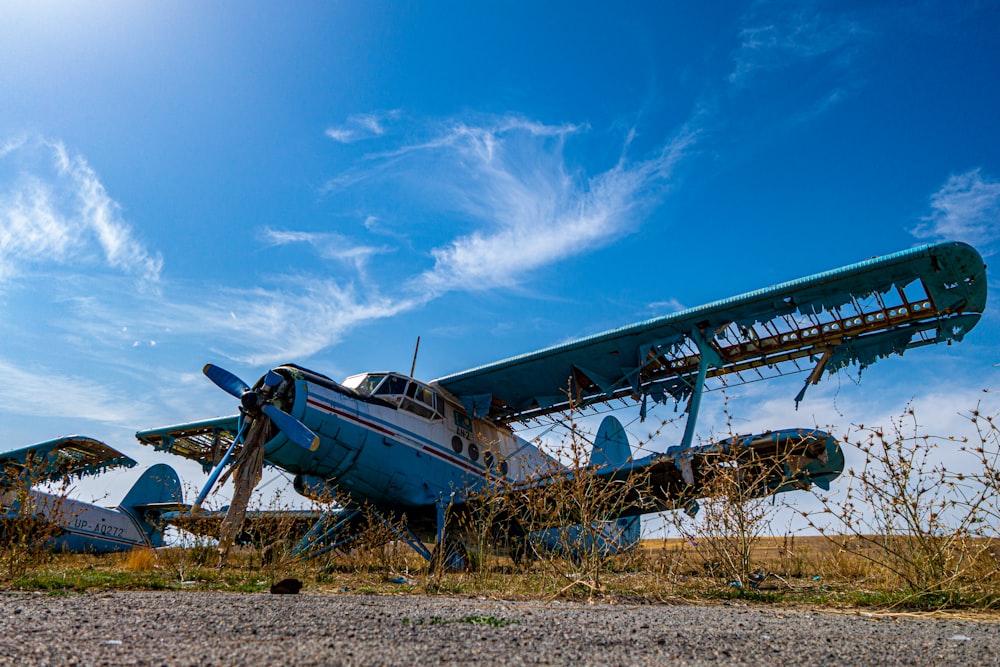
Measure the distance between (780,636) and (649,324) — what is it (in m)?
9.81

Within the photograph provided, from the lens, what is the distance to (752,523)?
5.40 metres

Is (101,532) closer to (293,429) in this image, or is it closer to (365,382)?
(365,382)

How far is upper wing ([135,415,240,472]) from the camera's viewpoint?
16250 millimetres

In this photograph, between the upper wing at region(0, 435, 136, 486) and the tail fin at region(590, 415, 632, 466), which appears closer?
the upper wing at region(0, 435, 136, 486)

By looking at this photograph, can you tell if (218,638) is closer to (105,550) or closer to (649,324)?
(649,324)

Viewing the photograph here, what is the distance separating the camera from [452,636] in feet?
9.13

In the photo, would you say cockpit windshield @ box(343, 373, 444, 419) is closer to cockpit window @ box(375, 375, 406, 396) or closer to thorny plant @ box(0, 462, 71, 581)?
cockpit window @ box(375, 375, 406, 396)

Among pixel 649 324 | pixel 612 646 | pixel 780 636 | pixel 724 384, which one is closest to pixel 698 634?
→ pixel 780 636

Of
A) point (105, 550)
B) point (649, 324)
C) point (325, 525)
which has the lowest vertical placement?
point (105, 550)

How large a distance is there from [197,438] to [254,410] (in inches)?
334

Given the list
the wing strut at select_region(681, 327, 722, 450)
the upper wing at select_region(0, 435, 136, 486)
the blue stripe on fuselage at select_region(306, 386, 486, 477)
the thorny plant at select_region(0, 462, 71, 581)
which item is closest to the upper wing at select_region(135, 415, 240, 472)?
the upper wing at select_region(0, 435, 136, 486)

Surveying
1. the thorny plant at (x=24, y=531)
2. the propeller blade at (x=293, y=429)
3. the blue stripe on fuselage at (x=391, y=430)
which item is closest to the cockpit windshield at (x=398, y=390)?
the blue stripe on fuselage at (x=391, y=430)

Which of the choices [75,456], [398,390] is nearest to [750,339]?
[398,390]

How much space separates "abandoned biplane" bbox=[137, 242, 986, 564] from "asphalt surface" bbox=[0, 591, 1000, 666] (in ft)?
16.6
